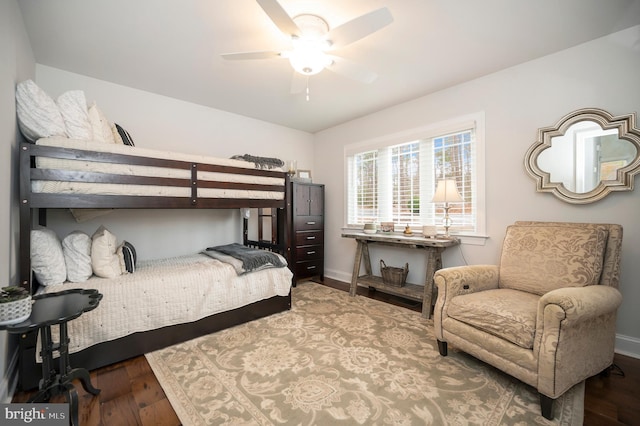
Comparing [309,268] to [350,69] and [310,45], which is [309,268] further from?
[310,45]

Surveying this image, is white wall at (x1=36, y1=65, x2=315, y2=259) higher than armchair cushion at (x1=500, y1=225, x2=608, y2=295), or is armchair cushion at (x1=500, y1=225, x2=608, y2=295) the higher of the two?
white wall at (x1=36, y1=65, x2=315, y2=259)

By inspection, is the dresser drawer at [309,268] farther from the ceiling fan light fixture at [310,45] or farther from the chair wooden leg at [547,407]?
the chair wooden leg at [547,407]

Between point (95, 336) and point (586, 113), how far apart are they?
415 cm

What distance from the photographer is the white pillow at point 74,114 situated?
75.0 inches

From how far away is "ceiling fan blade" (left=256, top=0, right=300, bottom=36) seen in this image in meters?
1.35

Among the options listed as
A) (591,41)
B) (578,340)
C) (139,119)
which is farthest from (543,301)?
(139,119)

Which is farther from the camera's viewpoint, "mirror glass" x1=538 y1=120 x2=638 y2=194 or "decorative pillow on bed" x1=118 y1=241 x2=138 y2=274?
"decorative pillow on bed" x1=118 y1=241 x2=138 y2=274

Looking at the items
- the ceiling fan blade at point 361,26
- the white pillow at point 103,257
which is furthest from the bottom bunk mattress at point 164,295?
the ceiling fan blade at point 361,26

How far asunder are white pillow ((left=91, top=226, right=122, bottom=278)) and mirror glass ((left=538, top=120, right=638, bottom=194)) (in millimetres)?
3770

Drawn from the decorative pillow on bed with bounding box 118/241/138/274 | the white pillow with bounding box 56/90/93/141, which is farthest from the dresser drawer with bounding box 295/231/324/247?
the white pillow with bounding box 56/90/93/141

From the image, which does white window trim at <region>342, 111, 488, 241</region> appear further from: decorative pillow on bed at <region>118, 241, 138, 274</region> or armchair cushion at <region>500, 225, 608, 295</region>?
decorative pillow on bed at <region>118, 241, 138, 274</region>

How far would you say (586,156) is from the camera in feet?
7.22

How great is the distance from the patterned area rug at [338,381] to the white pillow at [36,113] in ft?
5.92

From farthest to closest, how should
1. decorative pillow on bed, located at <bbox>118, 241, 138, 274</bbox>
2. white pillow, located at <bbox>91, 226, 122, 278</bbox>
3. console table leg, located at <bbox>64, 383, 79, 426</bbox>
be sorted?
decorative pillow on bed, located at <bbox>118, 241, 138, 274</bbox>
white pillow, located at <bbox>91, 226, 122, 278</bbox>
console table leg, located at <bbox>64, 383, 79, 426</bbox>
